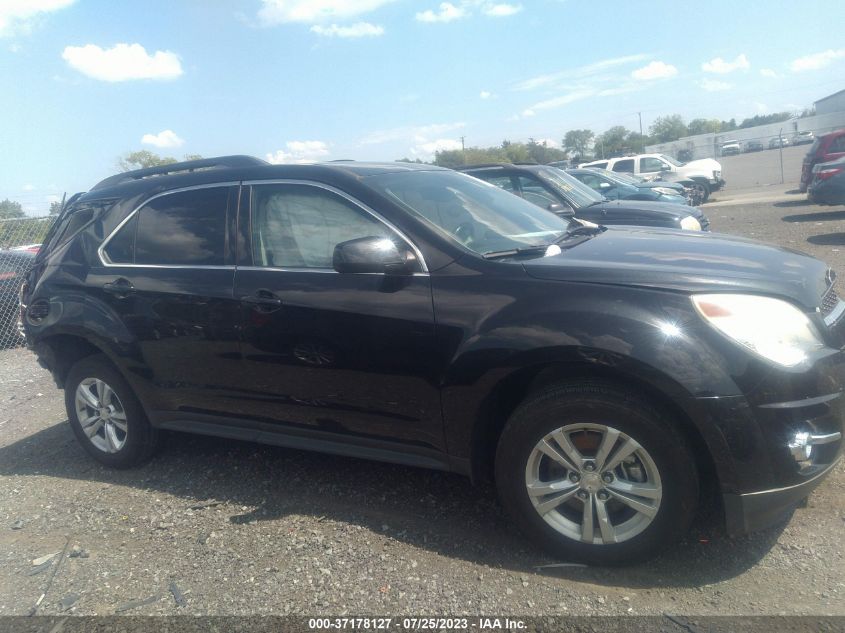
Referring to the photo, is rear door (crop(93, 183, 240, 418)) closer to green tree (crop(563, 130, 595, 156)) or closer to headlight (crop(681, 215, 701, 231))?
headlight (crop(681, 215, 701, 231))

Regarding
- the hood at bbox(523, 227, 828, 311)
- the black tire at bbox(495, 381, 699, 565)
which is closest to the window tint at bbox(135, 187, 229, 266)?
the hood at bbox(523, 227, 828, 311)

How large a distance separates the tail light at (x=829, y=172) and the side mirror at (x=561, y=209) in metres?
8.33

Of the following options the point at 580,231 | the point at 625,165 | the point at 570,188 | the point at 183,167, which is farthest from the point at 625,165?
the point at 183,167

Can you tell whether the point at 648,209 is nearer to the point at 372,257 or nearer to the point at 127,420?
the point at 372,257

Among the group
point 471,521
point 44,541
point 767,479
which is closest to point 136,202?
point 44,541

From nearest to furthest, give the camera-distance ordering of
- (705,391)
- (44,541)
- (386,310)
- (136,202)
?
(705,391)
(386,310)
(44,541)
(136,202)

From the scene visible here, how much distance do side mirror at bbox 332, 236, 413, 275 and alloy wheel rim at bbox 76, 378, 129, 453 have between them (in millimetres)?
2226

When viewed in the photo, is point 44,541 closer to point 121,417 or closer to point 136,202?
point 121,417

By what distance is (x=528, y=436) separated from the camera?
9.88ft

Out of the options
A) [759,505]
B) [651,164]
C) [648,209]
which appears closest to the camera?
[759,505]

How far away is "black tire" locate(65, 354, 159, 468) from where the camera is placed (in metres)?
4.49

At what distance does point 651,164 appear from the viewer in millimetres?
23797

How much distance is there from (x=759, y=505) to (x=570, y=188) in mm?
7206

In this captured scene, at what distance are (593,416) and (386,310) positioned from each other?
44.1 inches
